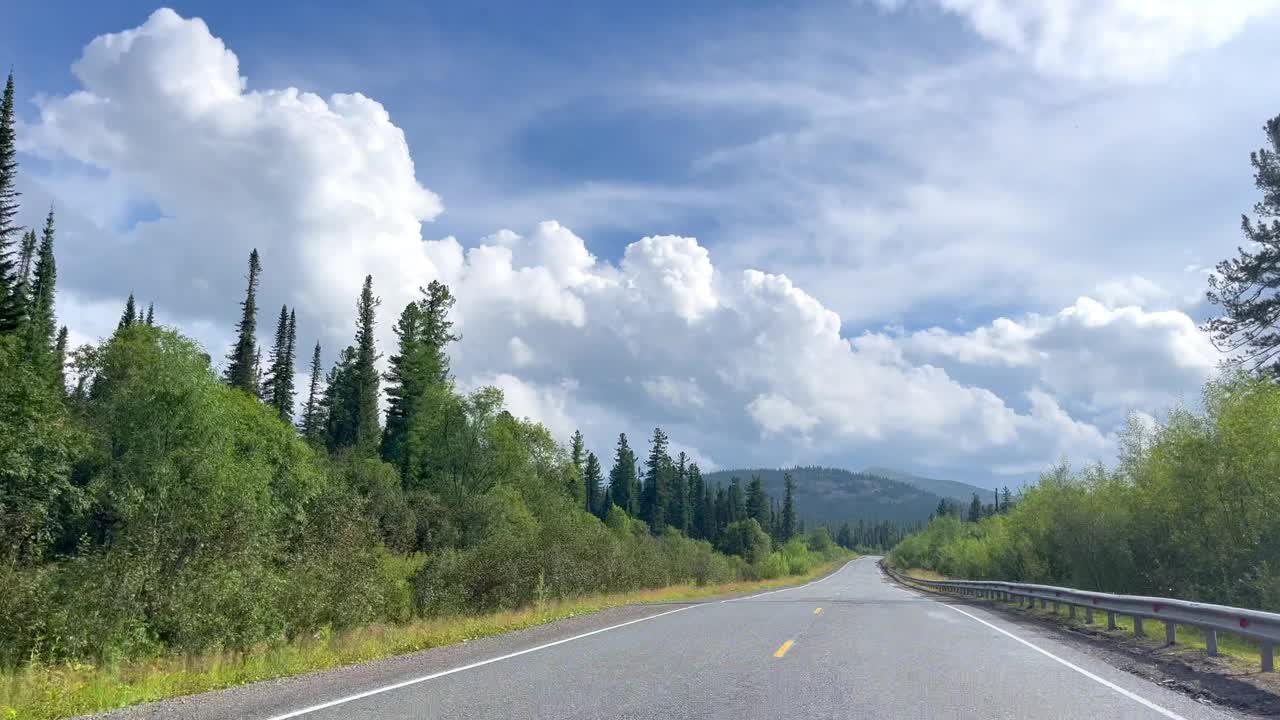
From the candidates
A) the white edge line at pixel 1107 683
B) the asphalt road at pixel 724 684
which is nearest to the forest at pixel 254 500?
the asphalt road at pixel 724 684

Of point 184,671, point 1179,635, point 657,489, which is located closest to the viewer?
point 184,671

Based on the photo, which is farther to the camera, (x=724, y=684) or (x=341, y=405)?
(x=341, y=405)

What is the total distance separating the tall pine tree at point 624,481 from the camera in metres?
147

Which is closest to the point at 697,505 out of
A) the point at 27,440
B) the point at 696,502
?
the point at 696,502

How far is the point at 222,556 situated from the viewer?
1856 cm

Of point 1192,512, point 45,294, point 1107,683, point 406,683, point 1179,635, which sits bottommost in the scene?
point 1179,635

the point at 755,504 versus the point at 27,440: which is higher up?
the point at 27,440

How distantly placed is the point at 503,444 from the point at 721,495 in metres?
112

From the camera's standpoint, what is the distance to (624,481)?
148 metres

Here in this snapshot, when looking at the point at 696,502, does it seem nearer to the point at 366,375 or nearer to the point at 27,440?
the point at 366,375

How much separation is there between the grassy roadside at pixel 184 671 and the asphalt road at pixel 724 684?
0.76m

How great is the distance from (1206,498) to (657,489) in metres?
122

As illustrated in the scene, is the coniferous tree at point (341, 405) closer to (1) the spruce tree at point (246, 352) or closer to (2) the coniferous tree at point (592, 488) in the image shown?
(1) the spruce tree at point (246, 352)

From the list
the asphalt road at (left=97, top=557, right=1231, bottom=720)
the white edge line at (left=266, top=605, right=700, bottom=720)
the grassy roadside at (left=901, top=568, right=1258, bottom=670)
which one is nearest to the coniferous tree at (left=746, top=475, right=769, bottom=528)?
the grassy roadside at (left=901, top=568, right=1258, bottom=670)
